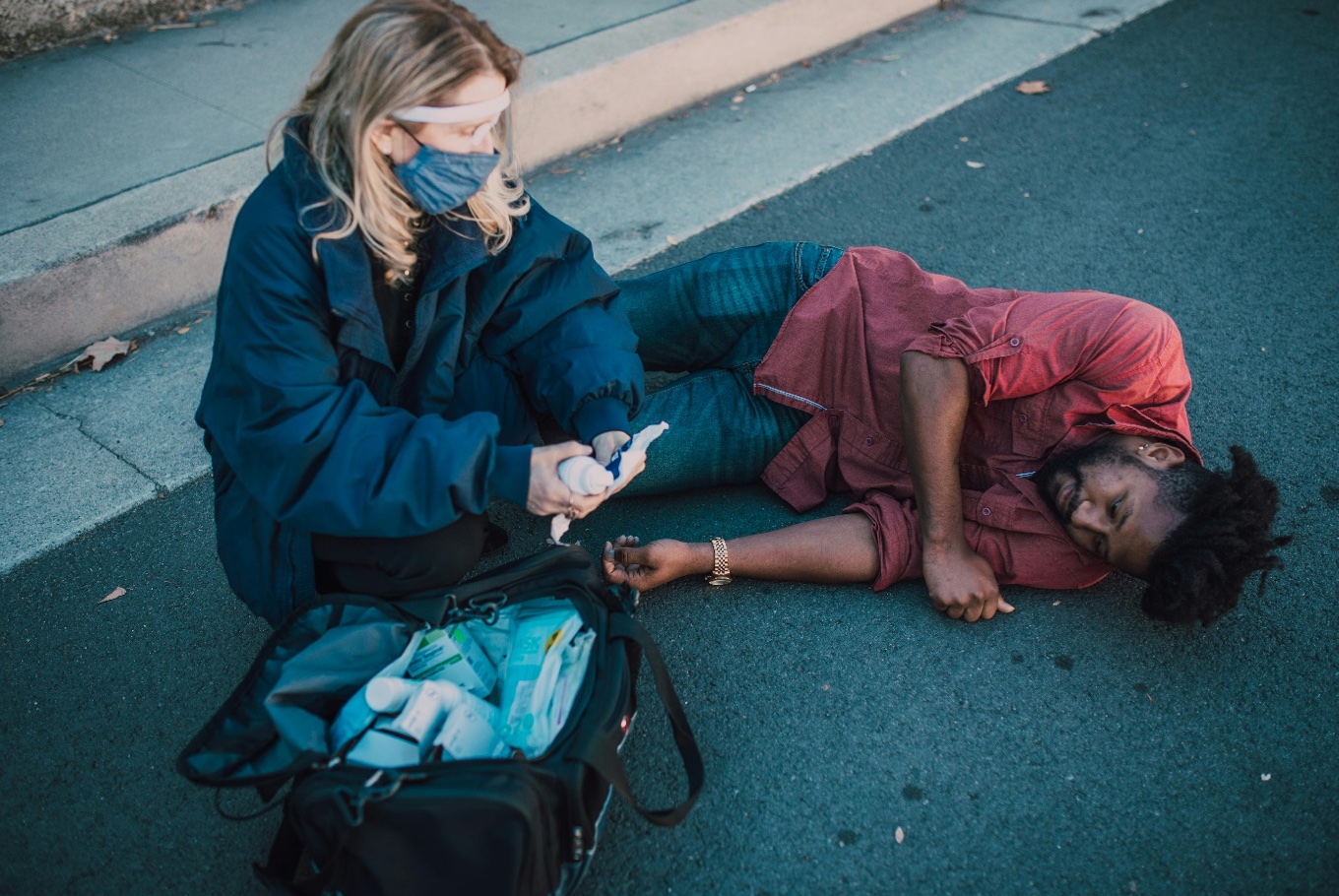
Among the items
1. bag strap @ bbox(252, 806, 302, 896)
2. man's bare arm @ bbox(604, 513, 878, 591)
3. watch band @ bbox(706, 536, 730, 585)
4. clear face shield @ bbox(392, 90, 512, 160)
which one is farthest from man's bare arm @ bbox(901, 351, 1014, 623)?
bag strap @ bbox(252, 806, 302, 896)

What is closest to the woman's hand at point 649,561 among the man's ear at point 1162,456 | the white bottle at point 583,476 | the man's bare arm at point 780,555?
the man's bare arm at point 780,555

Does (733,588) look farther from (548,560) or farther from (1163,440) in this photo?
(1163,440)

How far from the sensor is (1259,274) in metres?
3.62

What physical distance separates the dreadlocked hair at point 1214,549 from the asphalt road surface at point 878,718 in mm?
241

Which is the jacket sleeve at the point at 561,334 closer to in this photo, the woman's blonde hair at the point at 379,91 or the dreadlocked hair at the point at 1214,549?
the woman's blonde hair at the point at 379,91

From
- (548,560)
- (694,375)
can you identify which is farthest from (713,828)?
(694,375)

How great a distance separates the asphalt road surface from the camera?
1.95 m

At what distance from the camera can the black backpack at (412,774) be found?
5.29 feet

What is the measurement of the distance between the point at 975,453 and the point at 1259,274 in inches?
74.3

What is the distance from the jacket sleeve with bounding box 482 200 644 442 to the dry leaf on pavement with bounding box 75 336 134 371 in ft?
5.13

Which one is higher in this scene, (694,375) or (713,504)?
(694,375)

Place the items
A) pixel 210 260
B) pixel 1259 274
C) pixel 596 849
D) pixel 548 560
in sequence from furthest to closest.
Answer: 1. pixel 1259 274
2. pixel 210 260
3. pixel 548 560
4. pixel 596 849

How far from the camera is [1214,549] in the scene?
2.16 metres

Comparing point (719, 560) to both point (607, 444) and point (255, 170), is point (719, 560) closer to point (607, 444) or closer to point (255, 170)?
point (607, 444)
